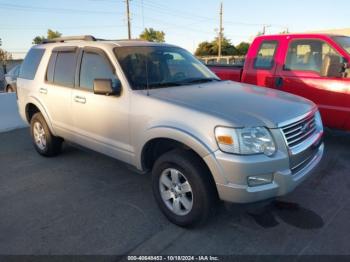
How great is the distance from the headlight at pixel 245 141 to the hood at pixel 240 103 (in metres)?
0.06

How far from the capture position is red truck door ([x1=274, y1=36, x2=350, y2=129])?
17.0 ft

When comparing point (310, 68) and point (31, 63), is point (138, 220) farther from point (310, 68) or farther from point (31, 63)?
point (310, 68)

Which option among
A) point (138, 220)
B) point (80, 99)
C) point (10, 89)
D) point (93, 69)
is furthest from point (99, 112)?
point (10, 89)

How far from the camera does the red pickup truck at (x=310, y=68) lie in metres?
5.17

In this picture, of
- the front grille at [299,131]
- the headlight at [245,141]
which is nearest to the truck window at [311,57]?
the front grille at [299,131]

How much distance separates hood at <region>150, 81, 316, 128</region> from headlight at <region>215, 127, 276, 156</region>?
0.20 feet

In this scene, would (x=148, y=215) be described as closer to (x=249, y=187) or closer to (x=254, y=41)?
(x=249, y=187)

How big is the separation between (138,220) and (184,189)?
0.68m

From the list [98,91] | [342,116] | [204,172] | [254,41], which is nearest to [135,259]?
[204,172]

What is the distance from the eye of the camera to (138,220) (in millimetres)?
3436

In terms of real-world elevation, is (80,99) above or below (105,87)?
below

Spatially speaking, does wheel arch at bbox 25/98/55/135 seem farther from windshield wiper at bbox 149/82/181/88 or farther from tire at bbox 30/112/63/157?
windshield wiper at bbox 149/82/181/88

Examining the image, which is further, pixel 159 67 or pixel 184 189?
pixel 159 67

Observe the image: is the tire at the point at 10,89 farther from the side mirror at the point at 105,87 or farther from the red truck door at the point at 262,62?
the side mirror at the point at 105,87
